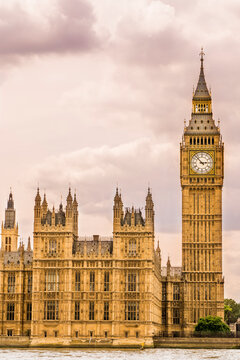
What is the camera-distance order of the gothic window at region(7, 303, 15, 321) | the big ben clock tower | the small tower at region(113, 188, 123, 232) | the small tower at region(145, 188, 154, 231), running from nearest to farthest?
the small tower at region(145, 188, 154, 231) < the small tower at region(113, 188, 123, 232) < the gothic window at region(7, 303, 15, 321) < the big ben clock tower

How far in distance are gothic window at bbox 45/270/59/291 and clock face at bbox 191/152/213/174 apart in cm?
3915

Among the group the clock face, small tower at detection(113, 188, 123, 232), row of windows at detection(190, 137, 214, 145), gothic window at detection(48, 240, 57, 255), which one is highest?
row of windows at detection(190, 137, 214, 145)

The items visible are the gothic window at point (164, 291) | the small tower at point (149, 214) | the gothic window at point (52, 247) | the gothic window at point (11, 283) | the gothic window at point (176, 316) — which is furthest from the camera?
the gothic window at point (164, 291)

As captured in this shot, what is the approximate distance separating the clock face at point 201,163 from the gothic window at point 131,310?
3672cm

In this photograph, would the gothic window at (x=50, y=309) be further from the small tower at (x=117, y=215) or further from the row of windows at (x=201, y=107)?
the row of windows at (x=201, y=107)

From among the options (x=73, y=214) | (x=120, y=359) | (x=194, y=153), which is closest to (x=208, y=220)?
(x=194, y=153)

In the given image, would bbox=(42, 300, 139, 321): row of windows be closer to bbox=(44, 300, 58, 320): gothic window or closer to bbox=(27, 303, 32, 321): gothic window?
bbox=(44, 300, 58, 320): gothic window

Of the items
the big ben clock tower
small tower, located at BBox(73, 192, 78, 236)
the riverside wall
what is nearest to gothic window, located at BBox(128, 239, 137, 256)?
small tower, located at BBox(73, 192, 78, 236)

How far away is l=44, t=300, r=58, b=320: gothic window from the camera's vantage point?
5153 inches

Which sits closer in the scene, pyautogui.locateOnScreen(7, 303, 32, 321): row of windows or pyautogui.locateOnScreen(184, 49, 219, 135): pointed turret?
pyautogui.locateOnScreen(7, 303, 32, 321): row of windows

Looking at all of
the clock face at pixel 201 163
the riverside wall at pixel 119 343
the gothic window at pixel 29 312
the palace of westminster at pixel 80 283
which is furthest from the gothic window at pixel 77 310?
the clock face at pixel 201 163

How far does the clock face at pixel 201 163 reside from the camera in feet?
522

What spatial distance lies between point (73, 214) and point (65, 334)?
1838cm

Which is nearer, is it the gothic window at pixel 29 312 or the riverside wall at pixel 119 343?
the riverside wall at pixel 119 343
